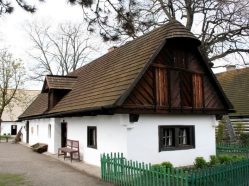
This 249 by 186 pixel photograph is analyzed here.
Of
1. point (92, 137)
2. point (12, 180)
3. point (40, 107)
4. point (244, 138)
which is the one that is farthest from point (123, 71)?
point (40, 107)

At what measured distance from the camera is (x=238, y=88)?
28859mm

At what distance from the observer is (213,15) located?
2423cm

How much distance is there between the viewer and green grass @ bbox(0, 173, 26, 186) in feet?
38.5

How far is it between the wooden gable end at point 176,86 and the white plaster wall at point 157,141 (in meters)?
0.49

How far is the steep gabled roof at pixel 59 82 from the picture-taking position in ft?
72.6

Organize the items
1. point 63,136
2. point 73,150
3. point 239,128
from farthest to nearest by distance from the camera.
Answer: point 239,128 → point 63,136 → point 73,150

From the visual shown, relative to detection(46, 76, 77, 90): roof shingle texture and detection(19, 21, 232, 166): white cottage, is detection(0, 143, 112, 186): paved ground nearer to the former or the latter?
detection(19, 21, 232, 166): white cottage

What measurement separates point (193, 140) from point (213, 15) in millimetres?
12173

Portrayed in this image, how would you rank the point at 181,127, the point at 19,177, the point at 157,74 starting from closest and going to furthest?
the point at 19,177 < the point at 157,74 < the point at 181,127

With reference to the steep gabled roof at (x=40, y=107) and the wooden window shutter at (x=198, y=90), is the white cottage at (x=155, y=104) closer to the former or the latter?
the wooden window shutter at (x=198, y=90)

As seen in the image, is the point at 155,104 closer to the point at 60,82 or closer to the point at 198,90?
the point at 198,90

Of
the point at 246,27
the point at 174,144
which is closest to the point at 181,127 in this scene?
the point at 174,144

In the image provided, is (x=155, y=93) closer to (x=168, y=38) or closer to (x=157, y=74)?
(x=157, y=74)

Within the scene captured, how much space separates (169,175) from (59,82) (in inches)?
584
